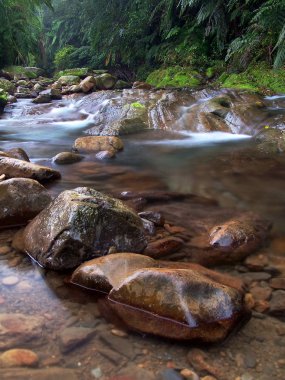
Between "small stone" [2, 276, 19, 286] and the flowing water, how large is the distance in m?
0.02

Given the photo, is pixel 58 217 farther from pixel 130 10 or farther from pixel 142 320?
pixel 130 10

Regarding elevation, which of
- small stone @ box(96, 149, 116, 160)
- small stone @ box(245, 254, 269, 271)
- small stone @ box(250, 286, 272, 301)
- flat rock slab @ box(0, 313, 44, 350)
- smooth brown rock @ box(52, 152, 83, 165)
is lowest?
small stone @ box(96, 149, 116, 160)

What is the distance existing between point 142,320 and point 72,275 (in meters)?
0.69

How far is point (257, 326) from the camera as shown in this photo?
2.07 metres

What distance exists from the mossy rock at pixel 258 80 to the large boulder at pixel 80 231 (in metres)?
8.35

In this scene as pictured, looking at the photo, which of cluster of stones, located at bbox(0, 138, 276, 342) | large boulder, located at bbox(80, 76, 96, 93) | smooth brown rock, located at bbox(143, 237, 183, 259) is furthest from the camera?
large boulder, located at bbox(80, 76, 96, 93)

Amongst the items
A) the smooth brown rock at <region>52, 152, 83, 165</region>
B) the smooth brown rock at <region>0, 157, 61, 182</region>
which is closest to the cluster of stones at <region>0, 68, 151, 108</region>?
Result: the smooth brown rock at <region>52, 152, 83, 165</region>

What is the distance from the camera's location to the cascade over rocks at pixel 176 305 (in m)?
1.96

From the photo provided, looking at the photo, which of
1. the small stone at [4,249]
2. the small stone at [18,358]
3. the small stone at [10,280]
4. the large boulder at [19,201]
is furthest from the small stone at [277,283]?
the large boulder at [19,201]

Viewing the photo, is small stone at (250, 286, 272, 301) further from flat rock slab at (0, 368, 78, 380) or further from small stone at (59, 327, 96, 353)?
flat rock slab at (0, 368, 78, 380)

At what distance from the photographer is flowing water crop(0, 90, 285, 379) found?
1.89m

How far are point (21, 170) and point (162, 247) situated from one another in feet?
7.72

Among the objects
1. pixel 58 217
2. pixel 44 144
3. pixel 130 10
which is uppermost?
pixel 130 10

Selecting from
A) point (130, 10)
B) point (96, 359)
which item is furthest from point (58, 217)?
point (130, 10)
